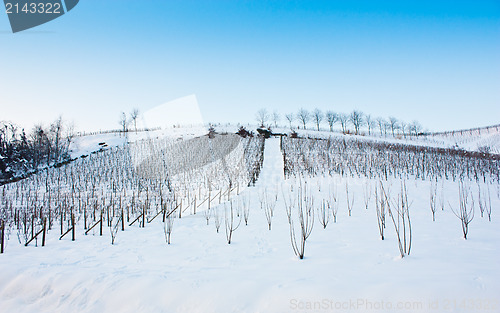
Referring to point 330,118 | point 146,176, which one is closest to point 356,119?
point 330,118

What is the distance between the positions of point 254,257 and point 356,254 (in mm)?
1676

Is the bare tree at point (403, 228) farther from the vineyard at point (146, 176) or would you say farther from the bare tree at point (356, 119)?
the bare tree at point (356, 119)

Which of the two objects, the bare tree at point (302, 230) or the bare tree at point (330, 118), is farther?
the bare tree at point (330, 118)

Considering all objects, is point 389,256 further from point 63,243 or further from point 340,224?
point 63,243

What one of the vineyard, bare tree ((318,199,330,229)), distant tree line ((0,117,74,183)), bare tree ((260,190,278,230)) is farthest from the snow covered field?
distant tree line ((0,117,74,183))

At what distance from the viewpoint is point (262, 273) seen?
3.14m

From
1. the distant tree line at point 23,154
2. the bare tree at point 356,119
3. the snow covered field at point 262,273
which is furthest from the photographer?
the bare tree at point 356,119

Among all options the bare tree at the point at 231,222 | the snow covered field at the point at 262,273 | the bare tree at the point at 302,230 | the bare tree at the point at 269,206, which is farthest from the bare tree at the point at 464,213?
the bare tree at the point at 231,222

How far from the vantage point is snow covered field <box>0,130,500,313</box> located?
242cm

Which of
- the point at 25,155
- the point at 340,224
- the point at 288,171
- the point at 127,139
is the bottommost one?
the point at 340,224

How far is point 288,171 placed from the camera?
1373cm

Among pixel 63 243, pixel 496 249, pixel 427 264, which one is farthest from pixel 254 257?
pixel 63 243

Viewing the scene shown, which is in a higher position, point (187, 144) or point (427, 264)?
point (187, 144)

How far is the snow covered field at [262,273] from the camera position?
2424 millimetres
